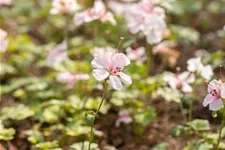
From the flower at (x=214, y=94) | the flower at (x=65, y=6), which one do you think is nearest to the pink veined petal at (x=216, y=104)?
the flower at (x=214, y=94)

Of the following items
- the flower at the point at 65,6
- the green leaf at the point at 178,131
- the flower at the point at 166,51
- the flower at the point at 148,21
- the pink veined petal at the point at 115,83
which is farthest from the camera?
the flower at the point at 166,51

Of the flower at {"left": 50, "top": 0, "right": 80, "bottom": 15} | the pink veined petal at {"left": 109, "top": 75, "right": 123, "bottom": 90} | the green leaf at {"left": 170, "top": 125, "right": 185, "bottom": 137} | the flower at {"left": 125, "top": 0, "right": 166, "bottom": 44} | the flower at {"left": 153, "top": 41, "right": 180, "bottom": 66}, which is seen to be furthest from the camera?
the flower at {"left": 153, "top": 41, "right": 180, "bottom": 66}

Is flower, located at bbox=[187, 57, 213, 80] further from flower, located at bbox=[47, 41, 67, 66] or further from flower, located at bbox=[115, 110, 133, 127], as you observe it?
flower, located at bbox=[47, 41, 67, 66]

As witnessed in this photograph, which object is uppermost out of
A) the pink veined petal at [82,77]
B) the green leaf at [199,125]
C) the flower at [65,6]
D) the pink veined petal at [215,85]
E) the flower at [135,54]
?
the flower at [65,6]

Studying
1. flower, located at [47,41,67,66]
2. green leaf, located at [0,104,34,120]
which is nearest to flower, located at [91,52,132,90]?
green leaf, located at [0,104,34,120]

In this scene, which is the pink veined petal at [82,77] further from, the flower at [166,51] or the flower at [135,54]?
the flower at [166,51]

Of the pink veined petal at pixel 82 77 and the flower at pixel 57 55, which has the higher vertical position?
the flower at pixel 57 55

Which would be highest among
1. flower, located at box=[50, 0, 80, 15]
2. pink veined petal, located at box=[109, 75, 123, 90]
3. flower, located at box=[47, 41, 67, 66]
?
flower, located at box=[50, 0, 80, 15]

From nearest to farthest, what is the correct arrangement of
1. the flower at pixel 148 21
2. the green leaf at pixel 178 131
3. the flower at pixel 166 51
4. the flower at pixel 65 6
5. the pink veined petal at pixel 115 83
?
the pink veined petal at pixel 115 83
the green leaf at pixel 178 131
the flower at pixel 148 21
the flower at pixel 65 6
the flower at pixel 166 51

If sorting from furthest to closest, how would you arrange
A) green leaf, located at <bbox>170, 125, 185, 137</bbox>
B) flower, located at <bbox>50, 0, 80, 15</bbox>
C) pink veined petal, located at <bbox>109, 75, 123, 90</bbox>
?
flower, located at <bbox>50, 0, 80, 15</bbox> < green leaf, located at <bbox>170, 125, 185, 137</bbox> < pink veined petal, located at <bbox>109, 75, 123, 90</bbox>
